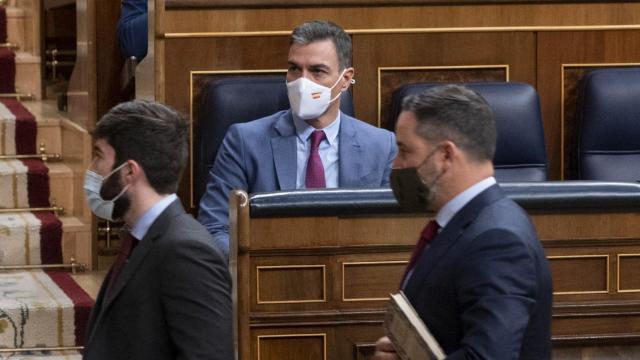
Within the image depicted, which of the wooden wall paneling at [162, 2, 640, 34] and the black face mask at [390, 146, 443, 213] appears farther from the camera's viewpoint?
the wooden wall paneling at [162, 2, 640, 34]

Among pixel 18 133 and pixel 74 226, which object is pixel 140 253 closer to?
pixel 74 226

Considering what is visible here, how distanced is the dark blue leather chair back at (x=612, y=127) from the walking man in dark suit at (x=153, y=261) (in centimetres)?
213

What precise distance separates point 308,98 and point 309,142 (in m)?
0.12

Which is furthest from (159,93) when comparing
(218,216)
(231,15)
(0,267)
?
(0,267)

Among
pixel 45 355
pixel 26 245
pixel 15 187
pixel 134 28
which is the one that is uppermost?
pixel 134 28

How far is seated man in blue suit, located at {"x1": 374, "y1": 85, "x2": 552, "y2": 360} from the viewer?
1.95 metres

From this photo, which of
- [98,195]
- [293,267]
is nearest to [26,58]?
[293,267]

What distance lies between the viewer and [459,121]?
209 centimetres

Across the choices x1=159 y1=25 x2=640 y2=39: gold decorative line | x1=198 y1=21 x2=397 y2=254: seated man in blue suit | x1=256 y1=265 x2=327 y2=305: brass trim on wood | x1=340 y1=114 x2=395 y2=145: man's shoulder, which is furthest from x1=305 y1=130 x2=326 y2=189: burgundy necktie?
x1=256 y1=265 x2=327 y2=305: brass trim on wood

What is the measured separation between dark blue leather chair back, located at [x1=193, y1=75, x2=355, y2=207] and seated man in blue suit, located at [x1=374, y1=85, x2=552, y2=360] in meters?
1.76

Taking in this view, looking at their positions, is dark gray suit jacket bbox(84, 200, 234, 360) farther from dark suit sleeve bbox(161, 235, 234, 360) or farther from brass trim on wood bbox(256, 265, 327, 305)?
brass trim on wood bbox(256, 265, 327, 305)

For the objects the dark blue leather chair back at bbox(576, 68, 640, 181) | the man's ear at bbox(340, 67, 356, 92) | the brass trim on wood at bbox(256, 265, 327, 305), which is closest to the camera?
the brass trim on wood at bbox(256, 265, 327, 305)

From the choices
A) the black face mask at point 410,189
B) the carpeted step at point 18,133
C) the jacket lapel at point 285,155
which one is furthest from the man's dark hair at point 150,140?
the carpeted step at point 18,133

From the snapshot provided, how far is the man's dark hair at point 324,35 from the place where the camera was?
12.3 ft
